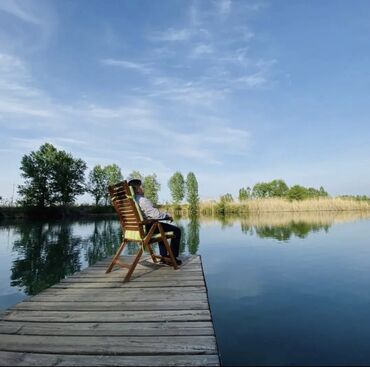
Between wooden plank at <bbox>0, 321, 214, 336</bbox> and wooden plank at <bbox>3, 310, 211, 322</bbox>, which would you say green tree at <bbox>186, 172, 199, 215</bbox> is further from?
wooden plank at <bbox>0, 321, 214, 336</bbox>

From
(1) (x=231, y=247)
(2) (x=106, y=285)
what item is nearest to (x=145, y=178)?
(1) (x=231, y=247)

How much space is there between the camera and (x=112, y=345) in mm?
2289

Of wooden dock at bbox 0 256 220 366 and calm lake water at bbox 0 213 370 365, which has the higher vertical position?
wooden dock at bbox 0 256 220 366

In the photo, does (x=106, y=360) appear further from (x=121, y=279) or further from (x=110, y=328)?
(x=121, y=279)

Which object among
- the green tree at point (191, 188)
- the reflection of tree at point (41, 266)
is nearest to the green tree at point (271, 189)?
the green tree at point (191, 188)

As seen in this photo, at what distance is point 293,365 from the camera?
2477mm

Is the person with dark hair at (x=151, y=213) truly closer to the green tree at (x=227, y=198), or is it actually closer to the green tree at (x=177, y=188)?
the green tree at (x=227, y=198)

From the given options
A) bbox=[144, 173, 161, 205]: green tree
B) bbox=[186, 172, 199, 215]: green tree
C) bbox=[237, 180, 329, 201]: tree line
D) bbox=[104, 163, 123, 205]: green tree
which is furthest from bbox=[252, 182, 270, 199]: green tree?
bbox=[104, 163, 123, 205]: green tree

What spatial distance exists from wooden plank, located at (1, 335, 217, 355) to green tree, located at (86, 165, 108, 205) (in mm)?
48985

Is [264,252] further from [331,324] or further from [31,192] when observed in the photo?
[31,192]

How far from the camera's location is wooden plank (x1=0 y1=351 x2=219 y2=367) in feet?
6.56

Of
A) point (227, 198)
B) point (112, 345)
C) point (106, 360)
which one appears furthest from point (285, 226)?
point (227, 198)

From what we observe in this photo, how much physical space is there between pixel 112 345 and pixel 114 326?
435 millimetres

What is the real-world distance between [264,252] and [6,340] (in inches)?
279
